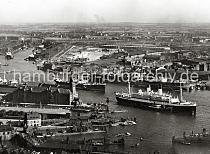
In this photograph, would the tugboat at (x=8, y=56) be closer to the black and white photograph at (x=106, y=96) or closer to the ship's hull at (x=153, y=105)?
the black and white photograph at (x=106, y=96)

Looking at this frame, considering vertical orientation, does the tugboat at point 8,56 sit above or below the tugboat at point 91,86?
below

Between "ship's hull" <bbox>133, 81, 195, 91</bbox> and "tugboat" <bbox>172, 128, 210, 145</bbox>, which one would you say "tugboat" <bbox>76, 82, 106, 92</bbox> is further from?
"tugboat" <bbox>172, 128, 210, 145</bbox>

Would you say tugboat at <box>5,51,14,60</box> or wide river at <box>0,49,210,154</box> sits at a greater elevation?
wide river at <box>0,49,210,154</box>

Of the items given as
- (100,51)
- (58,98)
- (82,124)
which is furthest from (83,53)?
(82,124)

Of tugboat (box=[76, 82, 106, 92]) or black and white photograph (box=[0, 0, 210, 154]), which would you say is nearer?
black and white photograph (box=[0, 0, 210, 154])

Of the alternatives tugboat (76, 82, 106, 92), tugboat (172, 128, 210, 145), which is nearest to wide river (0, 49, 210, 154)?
tugboat (172, 128, 210, 145)

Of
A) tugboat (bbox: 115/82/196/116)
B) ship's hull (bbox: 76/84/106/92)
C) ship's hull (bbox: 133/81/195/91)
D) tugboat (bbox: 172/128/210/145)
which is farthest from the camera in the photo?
ship's hull (bbox: 133/81/195/91)

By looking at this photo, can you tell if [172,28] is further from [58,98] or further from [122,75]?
[58,98]

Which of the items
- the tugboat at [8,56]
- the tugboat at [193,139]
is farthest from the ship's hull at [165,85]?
the tugboat at [8,56]
